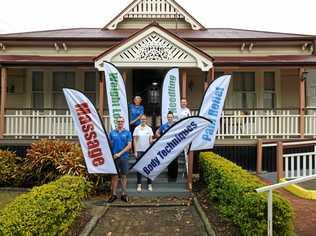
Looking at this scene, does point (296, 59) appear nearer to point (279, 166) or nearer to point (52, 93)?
point (279, 166)

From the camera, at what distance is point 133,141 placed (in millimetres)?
10578

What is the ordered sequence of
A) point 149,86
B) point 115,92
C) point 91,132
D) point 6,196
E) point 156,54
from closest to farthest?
point 91,132
point 6,196
point 115,92
point 156,54
point 149,86

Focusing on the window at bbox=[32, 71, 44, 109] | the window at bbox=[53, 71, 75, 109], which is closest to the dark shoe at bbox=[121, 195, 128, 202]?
the window at bbox=[53, 71, 75, 109]

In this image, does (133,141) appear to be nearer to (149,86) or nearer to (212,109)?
(212,109)

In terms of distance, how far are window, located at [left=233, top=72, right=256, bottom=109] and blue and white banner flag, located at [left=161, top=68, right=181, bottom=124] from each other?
198 inches

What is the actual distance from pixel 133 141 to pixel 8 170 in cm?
346

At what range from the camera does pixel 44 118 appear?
14547 mm

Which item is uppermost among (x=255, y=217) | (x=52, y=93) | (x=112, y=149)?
(x=52, y=93)

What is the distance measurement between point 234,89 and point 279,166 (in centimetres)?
607

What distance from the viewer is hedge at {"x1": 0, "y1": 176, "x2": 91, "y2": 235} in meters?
5.23

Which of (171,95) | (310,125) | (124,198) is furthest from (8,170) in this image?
(310,125)

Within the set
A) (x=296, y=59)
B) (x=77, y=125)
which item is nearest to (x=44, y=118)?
(x=77, y=125)

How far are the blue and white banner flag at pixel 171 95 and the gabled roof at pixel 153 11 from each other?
6616mm

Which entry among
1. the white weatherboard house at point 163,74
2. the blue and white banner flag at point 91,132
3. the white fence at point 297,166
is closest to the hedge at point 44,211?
the blue and white banner flag at point 91,132
